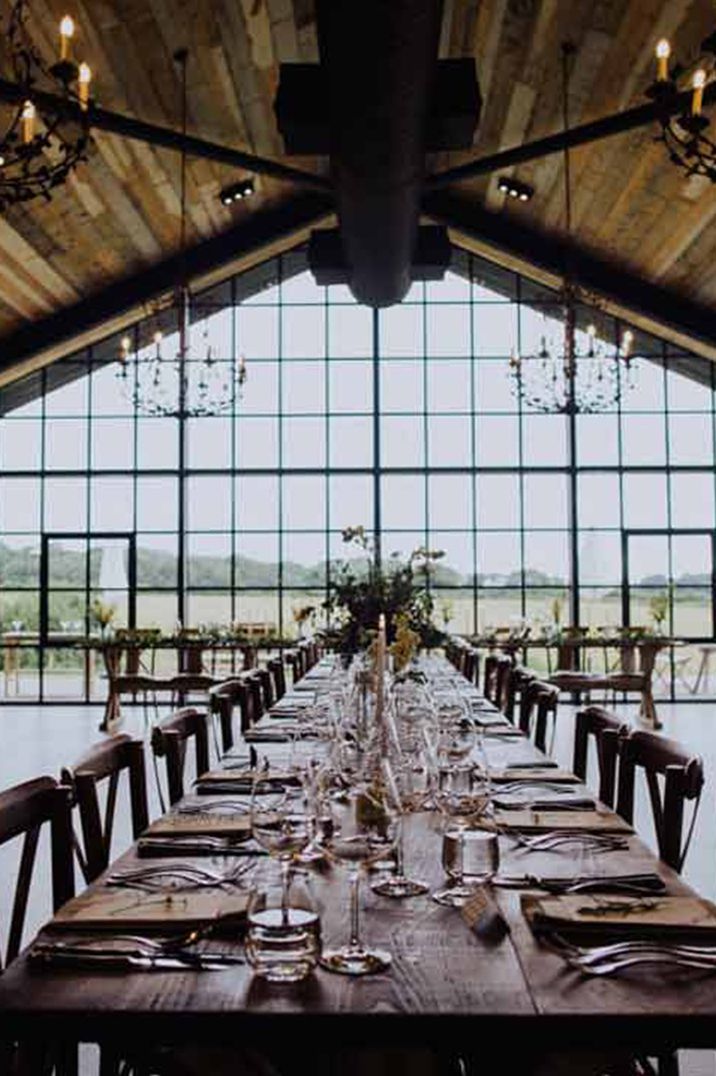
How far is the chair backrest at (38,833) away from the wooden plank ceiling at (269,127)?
615 centimetres

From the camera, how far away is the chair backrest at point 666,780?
252cm

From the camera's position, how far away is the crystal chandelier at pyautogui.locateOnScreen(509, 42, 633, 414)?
7.81 m

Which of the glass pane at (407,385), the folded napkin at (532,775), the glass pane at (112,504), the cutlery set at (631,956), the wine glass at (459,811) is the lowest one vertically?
the cutlery set at (631,956)

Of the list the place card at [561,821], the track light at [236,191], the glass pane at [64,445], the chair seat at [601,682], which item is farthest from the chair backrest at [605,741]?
the glass pane at [64,445]

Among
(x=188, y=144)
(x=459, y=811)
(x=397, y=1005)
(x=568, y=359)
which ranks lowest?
(x=397, y=1005)

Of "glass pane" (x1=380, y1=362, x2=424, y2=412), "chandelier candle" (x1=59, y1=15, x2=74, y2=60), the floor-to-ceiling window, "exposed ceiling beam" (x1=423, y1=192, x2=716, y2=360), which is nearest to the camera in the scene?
"chandelier candle" (x1=59, y1=15, x2=74, y2=60)

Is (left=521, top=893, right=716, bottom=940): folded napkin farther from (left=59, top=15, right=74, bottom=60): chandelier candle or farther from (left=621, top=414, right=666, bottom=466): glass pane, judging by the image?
(left=621, top=414, right=666, bottom=466): glass pane

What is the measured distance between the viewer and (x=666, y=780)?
8.55ft

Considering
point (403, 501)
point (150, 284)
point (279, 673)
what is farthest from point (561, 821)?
point (403, 501)

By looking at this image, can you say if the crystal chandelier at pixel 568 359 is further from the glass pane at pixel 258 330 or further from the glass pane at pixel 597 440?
the glass pane at pixel 258 330

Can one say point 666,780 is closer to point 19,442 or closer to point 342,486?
point 342,486

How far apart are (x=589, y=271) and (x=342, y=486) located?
3890 mm

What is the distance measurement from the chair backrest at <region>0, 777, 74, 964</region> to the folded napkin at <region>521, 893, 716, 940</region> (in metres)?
1.00

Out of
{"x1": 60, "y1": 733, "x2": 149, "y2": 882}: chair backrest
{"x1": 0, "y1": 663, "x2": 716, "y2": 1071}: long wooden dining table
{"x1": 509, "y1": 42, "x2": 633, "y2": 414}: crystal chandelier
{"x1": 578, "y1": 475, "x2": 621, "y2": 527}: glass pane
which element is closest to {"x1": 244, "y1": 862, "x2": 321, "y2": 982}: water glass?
{"x1": 0, "y1": 663, "x2": 716, "y2": 1071}: long wooden dining table
